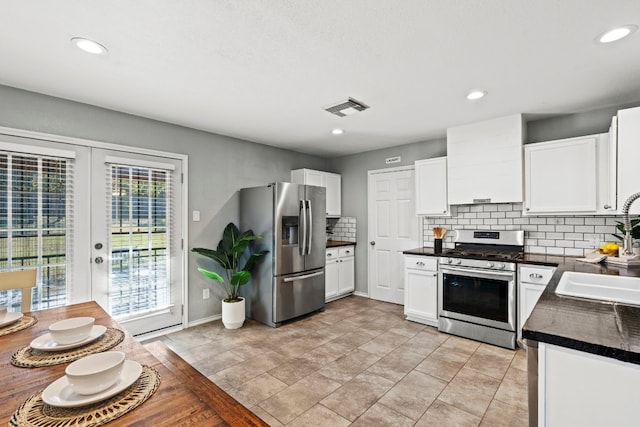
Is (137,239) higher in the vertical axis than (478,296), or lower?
higher

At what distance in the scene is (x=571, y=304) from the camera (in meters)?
1.33

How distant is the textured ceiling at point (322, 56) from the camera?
1635 millimetres

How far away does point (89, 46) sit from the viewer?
194 cm

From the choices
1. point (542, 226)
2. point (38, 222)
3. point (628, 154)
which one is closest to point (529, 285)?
point (542, 226)

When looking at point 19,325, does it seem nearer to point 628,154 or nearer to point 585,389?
point 585,389

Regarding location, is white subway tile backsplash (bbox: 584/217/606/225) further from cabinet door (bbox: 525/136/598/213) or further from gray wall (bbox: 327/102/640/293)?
gray wall (bbox: 327/102/640/293)

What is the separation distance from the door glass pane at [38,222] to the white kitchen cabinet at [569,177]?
460 cm

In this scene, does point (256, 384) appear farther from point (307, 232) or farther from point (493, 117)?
point (493, 117)

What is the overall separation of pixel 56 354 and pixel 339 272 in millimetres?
4006

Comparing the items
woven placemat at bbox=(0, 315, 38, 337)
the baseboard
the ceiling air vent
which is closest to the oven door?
the ceiling air vent

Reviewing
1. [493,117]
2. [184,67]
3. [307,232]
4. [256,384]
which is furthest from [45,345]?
[493,117]

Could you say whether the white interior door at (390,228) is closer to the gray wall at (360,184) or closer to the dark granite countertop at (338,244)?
the gray wall at (360,184)

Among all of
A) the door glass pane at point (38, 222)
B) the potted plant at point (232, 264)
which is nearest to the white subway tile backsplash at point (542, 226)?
the potted plant at point (232, 264)

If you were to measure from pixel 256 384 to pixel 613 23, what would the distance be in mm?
3359
